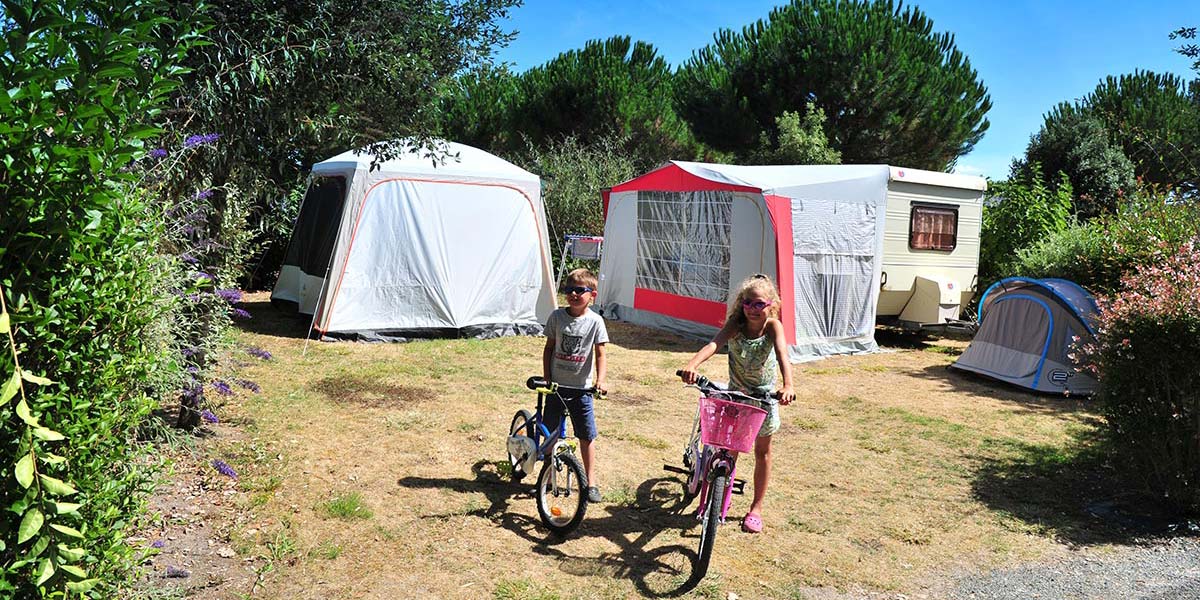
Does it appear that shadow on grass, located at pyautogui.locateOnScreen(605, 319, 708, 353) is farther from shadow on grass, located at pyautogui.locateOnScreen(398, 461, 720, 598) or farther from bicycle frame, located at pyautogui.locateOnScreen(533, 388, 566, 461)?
bicycle frame, located at pyautogui.locateOnScreen(533, 388, 566, 461)

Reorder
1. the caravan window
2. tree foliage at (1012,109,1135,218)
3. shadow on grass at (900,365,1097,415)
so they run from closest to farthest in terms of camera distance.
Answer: shadow on grass at (900,365,1097,415) < the caravan window < tree foliage at (1012,109,1135,218)

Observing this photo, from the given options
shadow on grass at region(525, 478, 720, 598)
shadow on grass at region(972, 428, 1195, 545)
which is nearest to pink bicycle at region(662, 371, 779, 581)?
shadow on grass at region(525, 478, 720, 598)

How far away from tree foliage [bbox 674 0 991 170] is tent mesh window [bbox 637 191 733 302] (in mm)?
10637

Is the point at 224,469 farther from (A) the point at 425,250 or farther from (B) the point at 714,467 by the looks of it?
(A) the point at 425,250

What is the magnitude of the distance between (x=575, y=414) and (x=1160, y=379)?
307 cm

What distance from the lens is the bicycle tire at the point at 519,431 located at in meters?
4.32

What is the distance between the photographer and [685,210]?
10.6 meters

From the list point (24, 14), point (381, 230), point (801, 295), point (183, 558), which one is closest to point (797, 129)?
point (801, 295)

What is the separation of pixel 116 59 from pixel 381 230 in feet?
24.1

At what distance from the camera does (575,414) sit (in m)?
4.09

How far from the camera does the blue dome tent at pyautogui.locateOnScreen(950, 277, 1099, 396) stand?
771cm

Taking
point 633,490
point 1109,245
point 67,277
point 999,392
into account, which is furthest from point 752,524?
point 1109,245

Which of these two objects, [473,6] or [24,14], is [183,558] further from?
[473,6]

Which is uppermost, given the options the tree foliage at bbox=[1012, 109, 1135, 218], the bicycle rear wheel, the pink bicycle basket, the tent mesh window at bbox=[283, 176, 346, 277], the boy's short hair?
the tree foliage at bbox=[1012, 109, 1135, 218]
